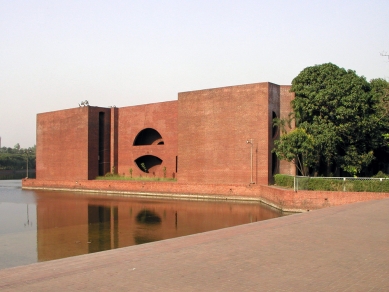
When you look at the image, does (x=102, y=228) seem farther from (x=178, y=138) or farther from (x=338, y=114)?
(x=178, y=138)

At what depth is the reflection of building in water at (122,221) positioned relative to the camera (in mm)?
13109

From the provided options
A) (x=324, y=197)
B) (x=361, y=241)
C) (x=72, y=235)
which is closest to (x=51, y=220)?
(x=72, y=235)

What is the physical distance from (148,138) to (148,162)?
2182 millimetres

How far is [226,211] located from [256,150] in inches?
263

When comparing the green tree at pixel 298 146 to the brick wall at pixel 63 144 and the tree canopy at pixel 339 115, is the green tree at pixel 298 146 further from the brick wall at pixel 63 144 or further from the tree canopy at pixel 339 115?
the brick wall at pixel 63 144

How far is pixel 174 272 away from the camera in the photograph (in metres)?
6.03

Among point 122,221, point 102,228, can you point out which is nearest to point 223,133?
point 122,221

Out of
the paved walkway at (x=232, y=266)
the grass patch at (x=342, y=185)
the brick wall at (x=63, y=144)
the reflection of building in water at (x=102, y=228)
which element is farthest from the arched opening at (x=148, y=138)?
the paved walkway at (x=232, y=266)

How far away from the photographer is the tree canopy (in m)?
24.3

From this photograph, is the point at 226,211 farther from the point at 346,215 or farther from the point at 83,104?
the point at 83,104

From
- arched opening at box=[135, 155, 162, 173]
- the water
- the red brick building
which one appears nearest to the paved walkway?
the water

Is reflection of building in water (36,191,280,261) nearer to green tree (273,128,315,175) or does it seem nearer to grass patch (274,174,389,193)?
grass patch (274,174,389,193)

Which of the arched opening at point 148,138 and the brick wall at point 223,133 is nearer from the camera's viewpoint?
the brick wall at point 223,133

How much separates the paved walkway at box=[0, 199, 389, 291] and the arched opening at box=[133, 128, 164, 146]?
28279 mm
